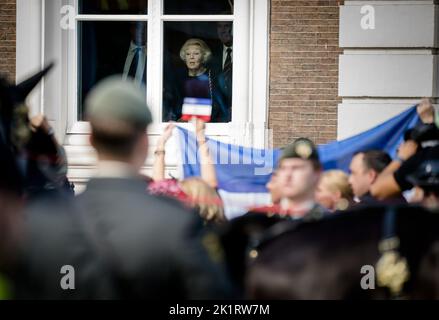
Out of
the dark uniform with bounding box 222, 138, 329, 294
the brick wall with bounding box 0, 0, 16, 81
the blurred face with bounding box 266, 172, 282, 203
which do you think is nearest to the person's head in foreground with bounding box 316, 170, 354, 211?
the blurred face with bounding box 266, 172, 282, 203

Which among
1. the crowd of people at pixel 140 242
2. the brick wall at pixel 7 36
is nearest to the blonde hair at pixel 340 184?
the crowd of people at pixel 140 242

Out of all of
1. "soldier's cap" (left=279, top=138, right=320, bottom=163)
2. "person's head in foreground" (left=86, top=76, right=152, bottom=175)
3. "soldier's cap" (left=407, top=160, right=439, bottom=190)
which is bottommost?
"soldier's cap" (left=407, top=160, right=439, bottom=190)

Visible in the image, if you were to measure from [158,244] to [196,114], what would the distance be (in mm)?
5613

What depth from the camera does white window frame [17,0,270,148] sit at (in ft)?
31.3

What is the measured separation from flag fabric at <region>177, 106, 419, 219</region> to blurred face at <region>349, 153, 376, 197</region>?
481 millimetres

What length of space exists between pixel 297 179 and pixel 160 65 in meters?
4.88

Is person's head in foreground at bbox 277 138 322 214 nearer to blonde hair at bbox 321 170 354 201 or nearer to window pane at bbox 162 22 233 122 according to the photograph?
blonde hair at bbox 321 170 354 201

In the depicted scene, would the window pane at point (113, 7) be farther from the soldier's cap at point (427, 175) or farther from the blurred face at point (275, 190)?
the soldier's cap at point (427, 175)

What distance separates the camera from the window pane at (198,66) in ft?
32.4

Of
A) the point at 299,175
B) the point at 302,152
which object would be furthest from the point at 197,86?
the point at 299,175

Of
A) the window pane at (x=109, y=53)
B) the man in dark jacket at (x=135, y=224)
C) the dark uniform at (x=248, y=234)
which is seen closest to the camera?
the man in dark jacket at (x=135, y=224)

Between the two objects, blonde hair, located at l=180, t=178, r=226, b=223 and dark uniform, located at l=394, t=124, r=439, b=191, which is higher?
dark uniform, located at l=394, t=124, r=439, b=191

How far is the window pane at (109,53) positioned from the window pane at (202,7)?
0.38 metres

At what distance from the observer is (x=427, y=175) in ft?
15.8
